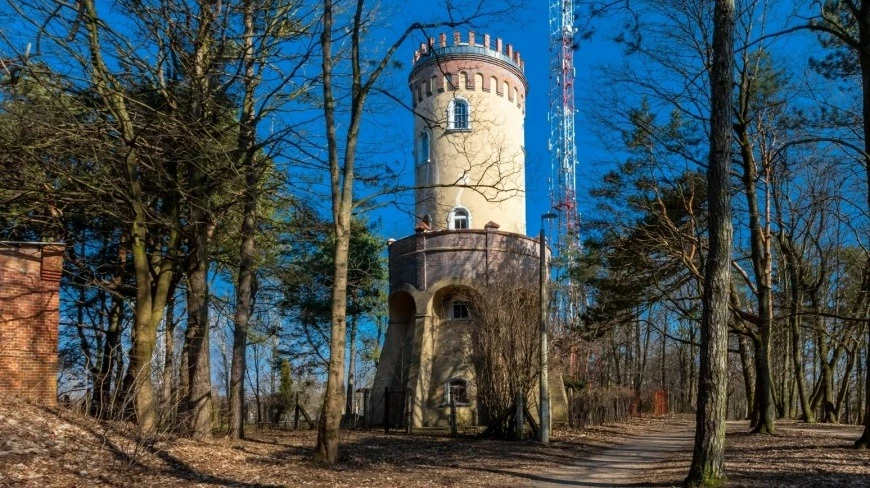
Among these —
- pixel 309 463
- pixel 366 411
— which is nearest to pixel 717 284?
pixel 309 463

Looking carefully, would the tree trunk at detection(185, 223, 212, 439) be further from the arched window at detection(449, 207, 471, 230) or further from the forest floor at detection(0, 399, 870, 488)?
the arched window at detection(449, 207, 471, 230)

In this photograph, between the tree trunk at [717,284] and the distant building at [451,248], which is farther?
the distant building at [451,248]

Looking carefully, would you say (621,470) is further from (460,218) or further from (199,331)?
(460,218)

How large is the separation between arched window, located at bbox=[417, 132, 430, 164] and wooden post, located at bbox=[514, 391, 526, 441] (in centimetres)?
1443

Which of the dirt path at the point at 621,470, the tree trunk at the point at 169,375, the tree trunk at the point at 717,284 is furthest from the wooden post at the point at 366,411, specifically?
the tree trunk at the point at 717,284

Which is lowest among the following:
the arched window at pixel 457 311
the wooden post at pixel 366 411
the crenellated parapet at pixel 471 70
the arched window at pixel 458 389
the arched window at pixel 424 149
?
the wooden post at pixel 366 411

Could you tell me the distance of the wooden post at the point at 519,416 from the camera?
1910 centimetres

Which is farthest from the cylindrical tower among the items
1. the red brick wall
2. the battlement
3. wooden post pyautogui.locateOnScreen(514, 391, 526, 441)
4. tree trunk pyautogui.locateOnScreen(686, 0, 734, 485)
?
tree trunk pyautogui.locateOnScreen(686, 0, 734, 485)

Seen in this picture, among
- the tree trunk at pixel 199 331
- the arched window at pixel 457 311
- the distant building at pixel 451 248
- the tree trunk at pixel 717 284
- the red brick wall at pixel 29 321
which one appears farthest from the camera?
the arched window at pixel 457 311

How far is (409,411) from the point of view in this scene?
2398cm

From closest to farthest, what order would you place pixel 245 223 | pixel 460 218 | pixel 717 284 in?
pixel 717 284
pixel 245 223
pixel 460 218

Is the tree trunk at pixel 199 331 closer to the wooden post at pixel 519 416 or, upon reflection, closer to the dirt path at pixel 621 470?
the dirt path at pixel 621 470

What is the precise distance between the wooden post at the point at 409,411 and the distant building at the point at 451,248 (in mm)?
341

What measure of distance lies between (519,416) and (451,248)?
9.47m
